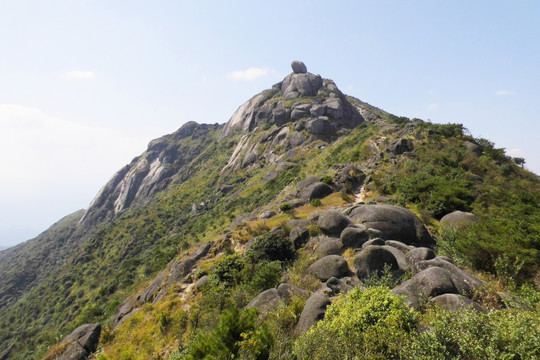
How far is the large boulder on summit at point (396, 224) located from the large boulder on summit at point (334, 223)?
44.4 inches

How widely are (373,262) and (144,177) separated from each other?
12871 cm

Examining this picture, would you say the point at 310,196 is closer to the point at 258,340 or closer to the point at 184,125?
the point at 258,340

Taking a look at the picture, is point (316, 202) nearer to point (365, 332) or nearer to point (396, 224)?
point (396, 224)

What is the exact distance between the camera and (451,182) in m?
22.1

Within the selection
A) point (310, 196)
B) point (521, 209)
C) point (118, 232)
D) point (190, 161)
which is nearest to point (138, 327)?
point (310, 196)

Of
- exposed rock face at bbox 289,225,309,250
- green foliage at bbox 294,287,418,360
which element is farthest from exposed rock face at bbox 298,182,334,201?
green foliage at bbox 294,287,418,360

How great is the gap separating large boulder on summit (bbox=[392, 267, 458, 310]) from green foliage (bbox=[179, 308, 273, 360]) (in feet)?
15.4

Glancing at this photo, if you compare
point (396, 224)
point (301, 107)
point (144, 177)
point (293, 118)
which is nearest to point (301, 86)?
point (301, 107)

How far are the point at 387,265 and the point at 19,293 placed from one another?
366ft

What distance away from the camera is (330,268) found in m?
12.9

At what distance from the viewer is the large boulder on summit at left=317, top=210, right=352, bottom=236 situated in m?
17.1

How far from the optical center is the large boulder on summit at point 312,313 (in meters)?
8.99

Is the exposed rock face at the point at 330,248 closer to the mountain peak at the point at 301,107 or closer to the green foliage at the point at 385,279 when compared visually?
the green foliage at the point at 385,279

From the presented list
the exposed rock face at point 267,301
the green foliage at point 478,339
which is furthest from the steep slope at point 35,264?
the green foliage at point 478,339
